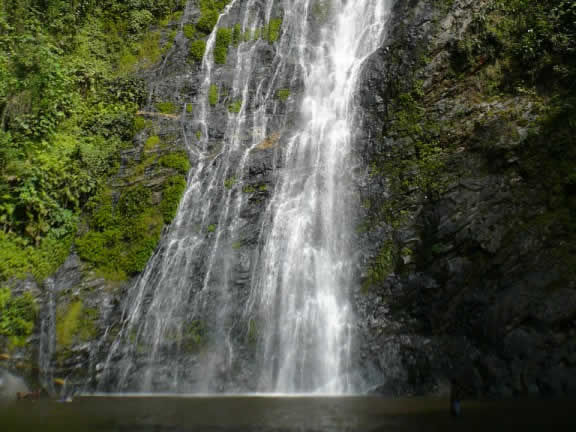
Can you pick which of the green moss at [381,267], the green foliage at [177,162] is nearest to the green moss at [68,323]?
the green foliage at [177,162]

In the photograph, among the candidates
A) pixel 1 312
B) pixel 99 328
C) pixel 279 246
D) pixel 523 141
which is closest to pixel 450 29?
pixel 523 141

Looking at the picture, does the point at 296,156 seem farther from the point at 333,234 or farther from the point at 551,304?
the point at 551,304

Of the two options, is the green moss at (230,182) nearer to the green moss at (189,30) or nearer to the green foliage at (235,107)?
the green foliage at (235,107)

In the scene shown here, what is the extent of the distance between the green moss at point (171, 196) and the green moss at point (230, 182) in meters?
1.71

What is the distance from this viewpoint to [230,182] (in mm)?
15297

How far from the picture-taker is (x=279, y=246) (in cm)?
1309

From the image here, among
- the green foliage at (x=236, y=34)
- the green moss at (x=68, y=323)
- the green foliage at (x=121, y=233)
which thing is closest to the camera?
the green moss at (x=68, y=323)

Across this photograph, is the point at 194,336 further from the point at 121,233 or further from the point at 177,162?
the point at 177,162

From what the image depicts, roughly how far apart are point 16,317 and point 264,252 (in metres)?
7.85

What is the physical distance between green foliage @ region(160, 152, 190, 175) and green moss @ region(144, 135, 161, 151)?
0.93 metres

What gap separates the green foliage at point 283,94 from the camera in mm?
17603

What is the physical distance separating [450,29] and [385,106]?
11.6 feet

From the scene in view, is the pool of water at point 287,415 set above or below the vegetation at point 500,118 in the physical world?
below

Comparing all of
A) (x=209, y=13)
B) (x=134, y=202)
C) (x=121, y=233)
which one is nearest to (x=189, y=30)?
(x=209, y=13)
